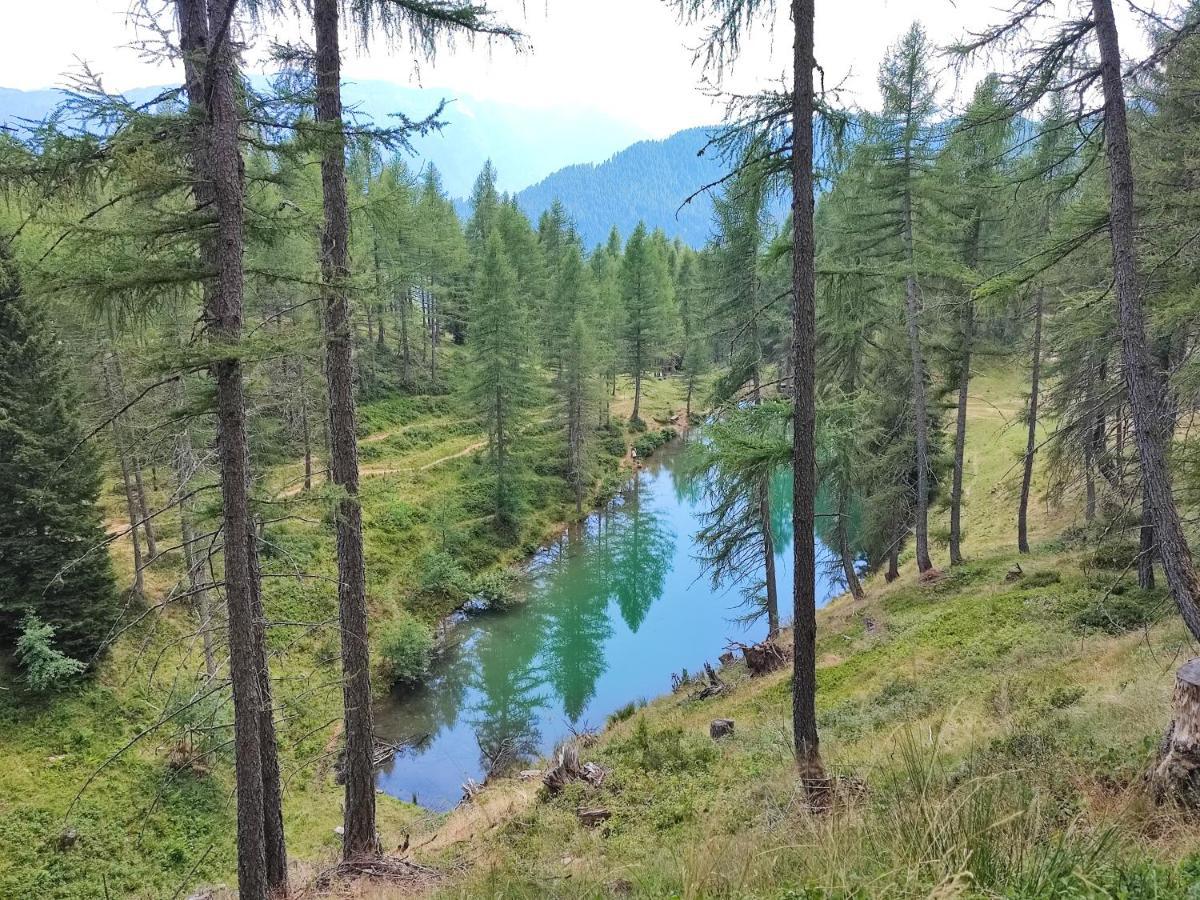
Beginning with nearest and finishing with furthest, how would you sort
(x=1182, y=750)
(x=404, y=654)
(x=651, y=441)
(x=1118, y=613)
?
(x=1182, y=750) → (x=1118, y=613) → (x=404, y=654) → (x=651, y=441)

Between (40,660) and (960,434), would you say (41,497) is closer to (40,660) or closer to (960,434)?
(40,660)

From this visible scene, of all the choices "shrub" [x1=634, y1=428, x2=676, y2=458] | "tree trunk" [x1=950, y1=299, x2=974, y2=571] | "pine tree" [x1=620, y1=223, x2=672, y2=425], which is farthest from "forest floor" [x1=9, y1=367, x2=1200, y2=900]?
"pine tree" [x1=620, y1=223, x2=672, y2=425]

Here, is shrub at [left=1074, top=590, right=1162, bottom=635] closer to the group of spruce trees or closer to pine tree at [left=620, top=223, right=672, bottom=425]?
the group of spruce trees

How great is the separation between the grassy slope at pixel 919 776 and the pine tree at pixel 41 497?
35.5 ft

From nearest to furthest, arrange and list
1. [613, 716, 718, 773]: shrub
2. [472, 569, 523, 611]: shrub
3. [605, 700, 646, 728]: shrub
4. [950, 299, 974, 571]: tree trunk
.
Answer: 1. [613, 716, 718, 773]: shrub
2. [605, 700, 646, 728]: shrub
3. [950, 299, 974, 571]: tree trunk
4. [472, 569, 523, 611]: shrub

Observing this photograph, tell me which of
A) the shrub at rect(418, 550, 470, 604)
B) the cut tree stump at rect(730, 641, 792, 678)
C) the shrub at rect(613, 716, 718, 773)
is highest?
the shrub at rect(613, 716, 718, 773)

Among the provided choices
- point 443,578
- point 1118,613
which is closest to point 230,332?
point 1118,613

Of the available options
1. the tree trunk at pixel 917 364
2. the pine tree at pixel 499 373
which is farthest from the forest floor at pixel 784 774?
the pine tree at pixel 499 373

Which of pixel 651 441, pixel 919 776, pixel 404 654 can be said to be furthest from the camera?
pixel 651 441

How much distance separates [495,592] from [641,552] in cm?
794

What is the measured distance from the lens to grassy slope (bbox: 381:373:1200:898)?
342cm

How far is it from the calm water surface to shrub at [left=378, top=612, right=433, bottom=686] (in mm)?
553

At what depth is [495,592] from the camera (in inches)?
1025

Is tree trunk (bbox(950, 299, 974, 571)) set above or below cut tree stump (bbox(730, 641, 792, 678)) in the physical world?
above
